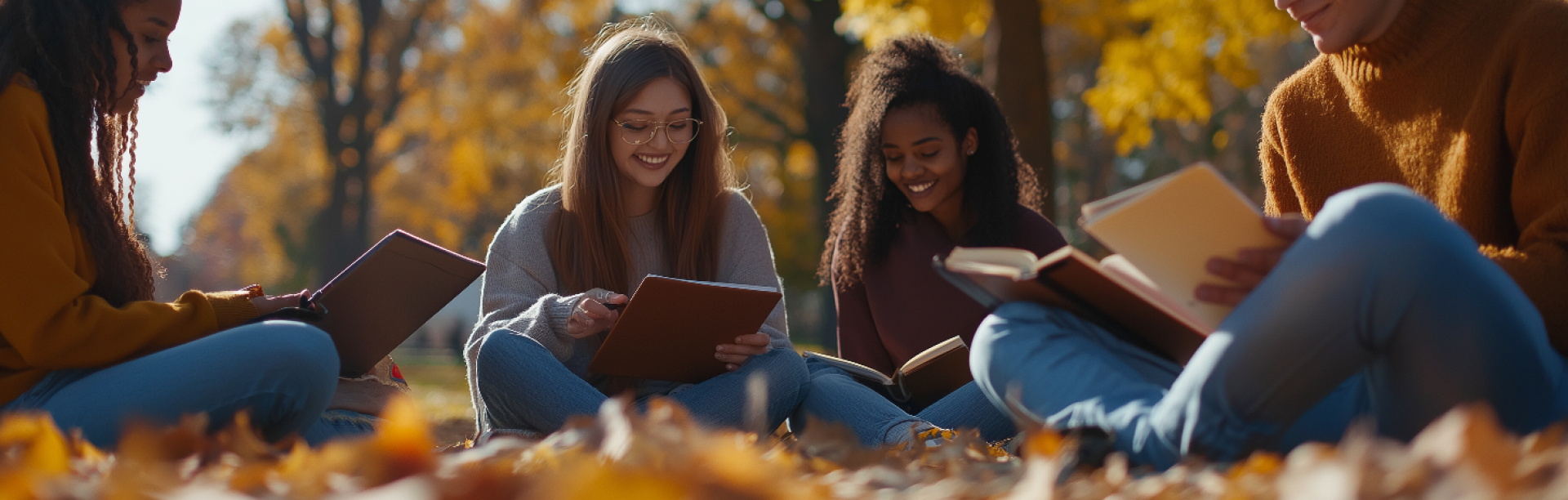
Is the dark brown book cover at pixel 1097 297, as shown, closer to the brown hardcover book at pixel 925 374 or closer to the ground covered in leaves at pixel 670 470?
the ground covered in leaves at pixel 670 470

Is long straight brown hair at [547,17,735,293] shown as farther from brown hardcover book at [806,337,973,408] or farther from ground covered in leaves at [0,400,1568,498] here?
ground covered in leaves at [0,400,1568,498]

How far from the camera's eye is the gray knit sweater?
283cm

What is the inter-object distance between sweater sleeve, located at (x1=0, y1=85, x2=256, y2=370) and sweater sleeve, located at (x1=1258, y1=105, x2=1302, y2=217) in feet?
8.37

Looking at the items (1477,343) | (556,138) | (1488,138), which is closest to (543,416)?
(1477,343)

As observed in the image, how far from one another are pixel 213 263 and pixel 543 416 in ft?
107

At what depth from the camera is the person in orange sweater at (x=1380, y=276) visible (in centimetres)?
148

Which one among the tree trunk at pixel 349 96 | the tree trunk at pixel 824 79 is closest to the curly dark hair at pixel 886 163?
the tree trunk at pixel 824 79

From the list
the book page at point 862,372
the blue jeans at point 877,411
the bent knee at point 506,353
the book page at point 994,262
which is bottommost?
the blue jeans at point 877,411

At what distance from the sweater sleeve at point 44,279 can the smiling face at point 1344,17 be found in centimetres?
240

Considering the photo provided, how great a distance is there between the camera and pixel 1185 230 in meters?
1.62

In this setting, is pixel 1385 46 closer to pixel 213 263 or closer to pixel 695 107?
pixel 695 107

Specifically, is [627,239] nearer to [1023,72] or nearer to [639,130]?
[639,130]

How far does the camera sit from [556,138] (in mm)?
12539

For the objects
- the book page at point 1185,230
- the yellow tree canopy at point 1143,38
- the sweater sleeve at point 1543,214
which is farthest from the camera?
the yellow tree canopy at point 1143,38
